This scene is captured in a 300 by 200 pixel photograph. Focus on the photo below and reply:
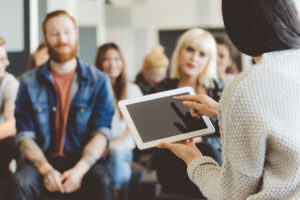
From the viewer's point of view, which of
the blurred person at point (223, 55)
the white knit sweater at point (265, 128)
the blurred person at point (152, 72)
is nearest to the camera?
the white knit sweater at point (265, 128)

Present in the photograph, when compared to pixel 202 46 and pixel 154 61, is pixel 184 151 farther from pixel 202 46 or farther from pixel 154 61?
pixel 154 61

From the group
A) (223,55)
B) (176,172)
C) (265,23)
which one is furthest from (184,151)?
(223,55)

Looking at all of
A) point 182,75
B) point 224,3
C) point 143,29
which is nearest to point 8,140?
point 182,75

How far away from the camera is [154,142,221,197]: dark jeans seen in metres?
1.88

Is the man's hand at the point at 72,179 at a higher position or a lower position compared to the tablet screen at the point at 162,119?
lower

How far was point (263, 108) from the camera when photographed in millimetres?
852

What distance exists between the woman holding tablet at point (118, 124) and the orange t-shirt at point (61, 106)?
63 cm

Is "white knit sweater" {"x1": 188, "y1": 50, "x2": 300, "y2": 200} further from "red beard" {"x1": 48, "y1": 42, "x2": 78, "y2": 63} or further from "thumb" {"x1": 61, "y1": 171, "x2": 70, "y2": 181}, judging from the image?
"red beard" {"x1": 48, "y1": 42, "x2": 78, "y2": 63}

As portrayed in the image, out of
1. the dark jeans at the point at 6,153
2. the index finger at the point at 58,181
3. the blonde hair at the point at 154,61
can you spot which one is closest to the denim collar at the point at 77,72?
the dark jeans at the point at 6,153

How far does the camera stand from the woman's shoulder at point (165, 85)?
2.11 m

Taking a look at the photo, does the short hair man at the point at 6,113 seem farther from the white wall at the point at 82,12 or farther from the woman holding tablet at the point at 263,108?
the woman holding tablet at the point at 263,108

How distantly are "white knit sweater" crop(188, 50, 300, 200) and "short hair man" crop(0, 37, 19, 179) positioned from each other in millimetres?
1381

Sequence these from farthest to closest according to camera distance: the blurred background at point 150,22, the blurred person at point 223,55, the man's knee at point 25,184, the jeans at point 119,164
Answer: the blurred background at point 150,22, the blurred person at point 223,55, the jeans at point 119,164, the man's knee at point 25,184

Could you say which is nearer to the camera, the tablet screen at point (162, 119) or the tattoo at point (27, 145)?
the tablet screen at point (162, 119)
